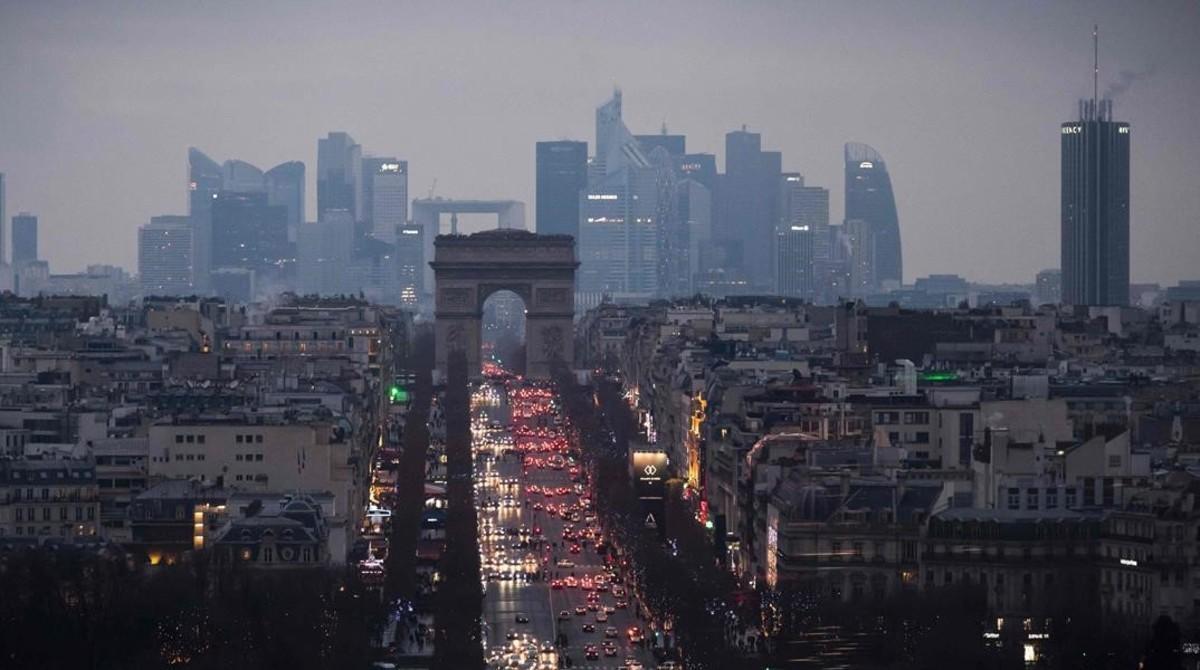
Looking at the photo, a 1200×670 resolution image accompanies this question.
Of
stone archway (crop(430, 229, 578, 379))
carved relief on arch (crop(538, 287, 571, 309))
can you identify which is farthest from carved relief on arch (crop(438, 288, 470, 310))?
carved relief on arch (crop(538, 287, 571, 309))

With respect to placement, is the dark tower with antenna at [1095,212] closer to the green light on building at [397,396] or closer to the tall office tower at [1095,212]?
the tall office tower at [1095,212]

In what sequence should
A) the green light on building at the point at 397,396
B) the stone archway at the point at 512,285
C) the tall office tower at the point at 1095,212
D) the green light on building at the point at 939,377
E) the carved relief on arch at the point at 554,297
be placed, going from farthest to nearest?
1. the tall office tower at the point at 1095,212
2. the carved relief on arch at the point at 554,297
3. the stone archway at the point at 512,285
4. the green light on building at the point at 397,396
5. the green light on building at the point at 939,377

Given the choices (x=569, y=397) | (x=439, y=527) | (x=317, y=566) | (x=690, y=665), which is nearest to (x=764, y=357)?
(x=569, y=397)

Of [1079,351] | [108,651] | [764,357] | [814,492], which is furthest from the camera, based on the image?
[1079,351]

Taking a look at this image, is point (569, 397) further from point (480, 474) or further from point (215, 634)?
point (215, 634)

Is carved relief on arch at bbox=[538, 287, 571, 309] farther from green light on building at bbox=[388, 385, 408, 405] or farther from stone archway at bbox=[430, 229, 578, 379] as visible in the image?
green light on building at bbox=[388, 385, 408, 405]

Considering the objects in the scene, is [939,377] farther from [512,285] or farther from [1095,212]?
[1095,212]

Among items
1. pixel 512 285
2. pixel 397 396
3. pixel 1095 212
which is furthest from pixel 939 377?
pixel 1095 212

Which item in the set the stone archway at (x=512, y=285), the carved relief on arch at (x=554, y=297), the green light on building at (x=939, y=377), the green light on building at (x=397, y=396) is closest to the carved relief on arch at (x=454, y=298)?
the stone archway at (x=512, y=285)
